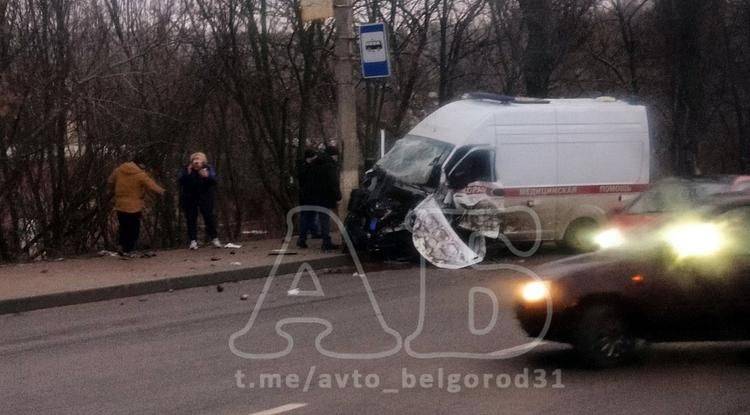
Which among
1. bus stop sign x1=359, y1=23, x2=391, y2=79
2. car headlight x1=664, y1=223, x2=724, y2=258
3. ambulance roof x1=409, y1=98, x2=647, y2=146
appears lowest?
car headlight x1=664, y1=223, x2=724, y2=258

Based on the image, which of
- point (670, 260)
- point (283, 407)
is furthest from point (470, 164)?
point (283, 407)

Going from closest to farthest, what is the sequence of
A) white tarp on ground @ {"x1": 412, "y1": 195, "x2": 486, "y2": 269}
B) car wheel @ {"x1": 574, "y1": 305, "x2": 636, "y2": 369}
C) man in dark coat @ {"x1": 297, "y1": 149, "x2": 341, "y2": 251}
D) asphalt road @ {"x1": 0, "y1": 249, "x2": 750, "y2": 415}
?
asphalt road @ {"x1": 0, "y1": 249, "x2": 750, "y2": 415}
car wheel @ {"x1": 574, "y1": 305, "x2": 636, "y2": 369}
white tarp on ground @ {"x1": 412, "y1": 195, "x2": 486, "y2": 269}
man in dark coat @ {"x1": 297, "y1": 149, "x2": 341, "y2": 251}


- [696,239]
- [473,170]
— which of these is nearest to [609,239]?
[696,239]

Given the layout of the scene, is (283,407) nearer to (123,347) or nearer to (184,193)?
(123,347)

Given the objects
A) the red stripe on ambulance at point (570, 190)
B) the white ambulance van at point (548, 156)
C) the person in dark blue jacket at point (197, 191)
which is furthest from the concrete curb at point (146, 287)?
the red stripe on ambulance at point (570, 190)

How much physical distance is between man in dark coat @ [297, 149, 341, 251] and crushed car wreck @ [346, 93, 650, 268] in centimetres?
47

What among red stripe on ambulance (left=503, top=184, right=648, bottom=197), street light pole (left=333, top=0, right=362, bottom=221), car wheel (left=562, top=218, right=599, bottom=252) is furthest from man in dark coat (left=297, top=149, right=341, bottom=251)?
car wheel (left=562, top=218, right=599, bottom=252)

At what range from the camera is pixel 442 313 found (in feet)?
42.3

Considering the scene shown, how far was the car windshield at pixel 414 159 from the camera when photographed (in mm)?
18438

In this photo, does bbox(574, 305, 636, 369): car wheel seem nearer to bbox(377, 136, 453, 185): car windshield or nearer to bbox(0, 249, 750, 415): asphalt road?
bbox(0, 249, 750, 415): asphalt road

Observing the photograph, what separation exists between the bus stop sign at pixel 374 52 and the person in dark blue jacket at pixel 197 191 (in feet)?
10.2

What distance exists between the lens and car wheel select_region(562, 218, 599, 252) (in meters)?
19.5

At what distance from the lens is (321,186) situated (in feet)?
63.3

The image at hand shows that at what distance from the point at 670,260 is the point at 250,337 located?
14.0 ft
